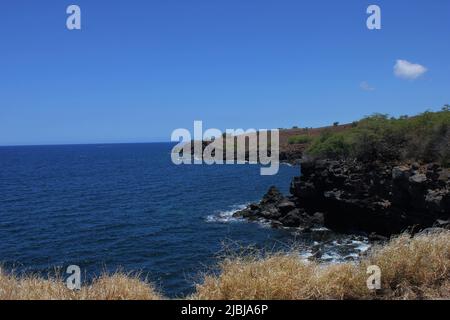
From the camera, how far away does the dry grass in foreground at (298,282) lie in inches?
249

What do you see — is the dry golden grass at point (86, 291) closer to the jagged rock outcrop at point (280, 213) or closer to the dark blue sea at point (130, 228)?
the dark blue sea at point (130, 228)

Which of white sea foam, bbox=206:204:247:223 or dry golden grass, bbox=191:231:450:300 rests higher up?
dry golden grass, bbox=191:231:450:300

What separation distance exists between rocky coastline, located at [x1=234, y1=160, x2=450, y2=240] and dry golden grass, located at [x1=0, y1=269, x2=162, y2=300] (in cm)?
2245

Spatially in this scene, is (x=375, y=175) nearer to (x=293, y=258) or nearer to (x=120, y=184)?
(x=293, y=258)

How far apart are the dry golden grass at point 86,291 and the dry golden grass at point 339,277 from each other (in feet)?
2.81

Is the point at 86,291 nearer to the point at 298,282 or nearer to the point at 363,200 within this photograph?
the point at 298,282

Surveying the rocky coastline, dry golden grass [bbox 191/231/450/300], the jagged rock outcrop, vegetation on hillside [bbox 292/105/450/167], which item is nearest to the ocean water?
the jagged rock outcrop

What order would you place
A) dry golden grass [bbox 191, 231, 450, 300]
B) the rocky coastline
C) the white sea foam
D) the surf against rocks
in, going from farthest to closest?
the surf against rocks → the white sea foam → the rocky coastline → dry golden grass [bbox 191, 231, 450, 300]

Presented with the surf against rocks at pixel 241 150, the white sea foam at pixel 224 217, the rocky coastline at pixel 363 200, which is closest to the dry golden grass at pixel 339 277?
the rocky coastline at pixel 363 200

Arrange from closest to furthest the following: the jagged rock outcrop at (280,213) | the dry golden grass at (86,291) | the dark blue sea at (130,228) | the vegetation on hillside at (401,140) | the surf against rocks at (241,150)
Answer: the dry golden grass at (86,291) < the dark blue sea at (130,228) < the vegetation on hillside at (401,140) < the jagged rock outcrop at (280,213) < the surf against rocks at (241,150)

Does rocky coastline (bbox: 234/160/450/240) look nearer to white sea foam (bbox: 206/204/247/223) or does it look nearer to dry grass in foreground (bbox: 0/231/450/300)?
white sea foam (bbox: 206/204/247/223)

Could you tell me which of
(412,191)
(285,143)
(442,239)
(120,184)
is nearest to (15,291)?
(442,239)

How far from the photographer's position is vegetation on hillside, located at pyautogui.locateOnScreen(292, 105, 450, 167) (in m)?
31.7

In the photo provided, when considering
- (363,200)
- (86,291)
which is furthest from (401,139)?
(86,291)
